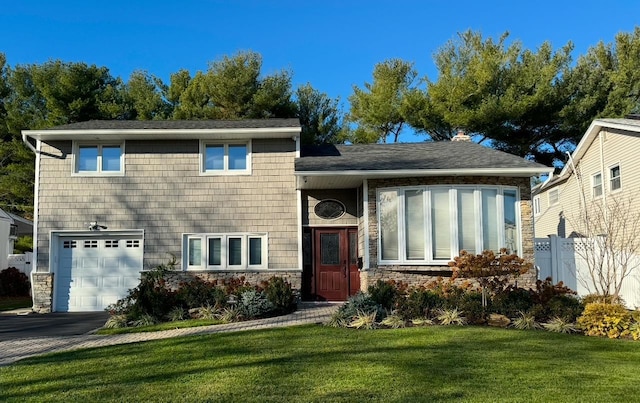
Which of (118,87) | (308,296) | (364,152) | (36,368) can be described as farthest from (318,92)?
(36,368)

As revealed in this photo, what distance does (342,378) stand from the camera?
20.3 ft

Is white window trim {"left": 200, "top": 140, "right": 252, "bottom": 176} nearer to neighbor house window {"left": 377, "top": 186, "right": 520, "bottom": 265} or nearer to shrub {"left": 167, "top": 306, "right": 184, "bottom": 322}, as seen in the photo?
neighbor house window {"left": 377, "top": 186, "right": 520, "bottom": 265}

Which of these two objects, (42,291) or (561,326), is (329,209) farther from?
(42,291)

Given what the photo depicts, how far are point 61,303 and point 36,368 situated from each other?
7.62m

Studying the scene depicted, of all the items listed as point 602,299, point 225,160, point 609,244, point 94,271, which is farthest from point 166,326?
point 609,244

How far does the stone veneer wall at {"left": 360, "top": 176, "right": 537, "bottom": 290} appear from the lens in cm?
1235

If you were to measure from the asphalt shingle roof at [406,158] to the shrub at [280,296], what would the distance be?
271 cm

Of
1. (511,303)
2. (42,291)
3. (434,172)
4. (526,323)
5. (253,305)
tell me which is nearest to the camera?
(526,323)

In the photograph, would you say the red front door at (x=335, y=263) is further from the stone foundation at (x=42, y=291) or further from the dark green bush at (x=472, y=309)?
the stone foundation at (x=42, y=291)

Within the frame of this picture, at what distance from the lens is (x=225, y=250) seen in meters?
13.9

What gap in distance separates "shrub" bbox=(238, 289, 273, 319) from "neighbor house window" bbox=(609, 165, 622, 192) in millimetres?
11338

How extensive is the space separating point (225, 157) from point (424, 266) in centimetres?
588

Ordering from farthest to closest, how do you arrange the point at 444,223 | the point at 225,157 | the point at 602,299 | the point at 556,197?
the point at 556,197
the point at 225,157
the point at 444,223
the point at 602,299

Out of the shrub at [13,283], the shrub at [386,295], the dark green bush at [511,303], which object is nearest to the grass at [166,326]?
the shrub at [386,295]
